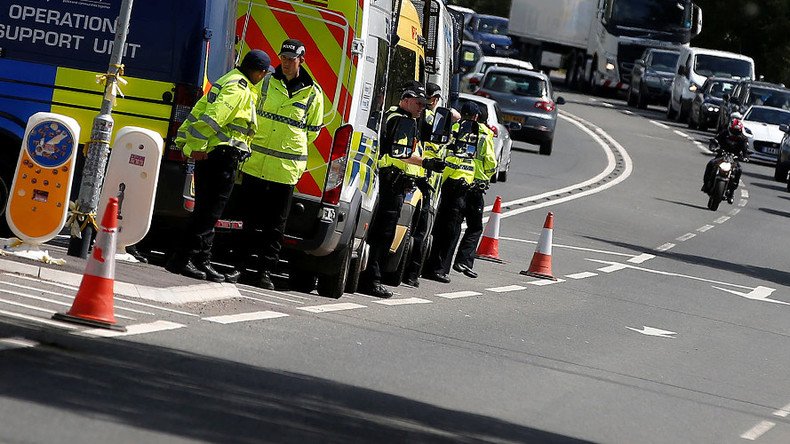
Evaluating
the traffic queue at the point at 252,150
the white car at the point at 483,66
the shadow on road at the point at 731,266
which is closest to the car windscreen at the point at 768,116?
the white car at the point at 483,66

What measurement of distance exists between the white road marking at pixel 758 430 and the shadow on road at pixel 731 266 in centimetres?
1247

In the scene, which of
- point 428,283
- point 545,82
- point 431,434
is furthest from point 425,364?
point 545,82

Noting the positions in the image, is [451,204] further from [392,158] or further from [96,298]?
[96,298]

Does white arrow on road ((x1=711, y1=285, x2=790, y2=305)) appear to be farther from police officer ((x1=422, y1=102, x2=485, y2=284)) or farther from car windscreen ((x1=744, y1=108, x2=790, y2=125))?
car windscreen ((x1=744, y1=108, x2=790, y2=125))

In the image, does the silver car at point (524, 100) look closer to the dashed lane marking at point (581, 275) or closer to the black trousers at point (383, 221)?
the dashed lane marking at point (581, 275)

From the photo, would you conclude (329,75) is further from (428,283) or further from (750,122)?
(750,122)

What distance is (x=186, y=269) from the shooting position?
535 inches

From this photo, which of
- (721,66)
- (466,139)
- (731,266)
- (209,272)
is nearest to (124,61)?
(209,272)

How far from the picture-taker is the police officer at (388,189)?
15539 millimetres

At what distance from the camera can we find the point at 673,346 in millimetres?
14977

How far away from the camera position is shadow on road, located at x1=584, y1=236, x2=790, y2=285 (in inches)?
946

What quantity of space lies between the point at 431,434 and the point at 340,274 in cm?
593

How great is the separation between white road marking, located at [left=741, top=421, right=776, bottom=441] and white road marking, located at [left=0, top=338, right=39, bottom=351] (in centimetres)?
401

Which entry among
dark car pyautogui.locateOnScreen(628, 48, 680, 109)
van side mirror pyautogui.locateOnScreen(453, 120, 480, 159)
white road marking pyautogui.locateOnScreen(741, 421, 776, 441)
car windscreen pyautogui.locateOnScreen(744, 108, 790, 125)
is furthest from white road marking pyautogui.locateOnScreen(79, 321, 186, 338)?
dark car pyautogui.locateOnScreen(628, 48, 680, 109)
